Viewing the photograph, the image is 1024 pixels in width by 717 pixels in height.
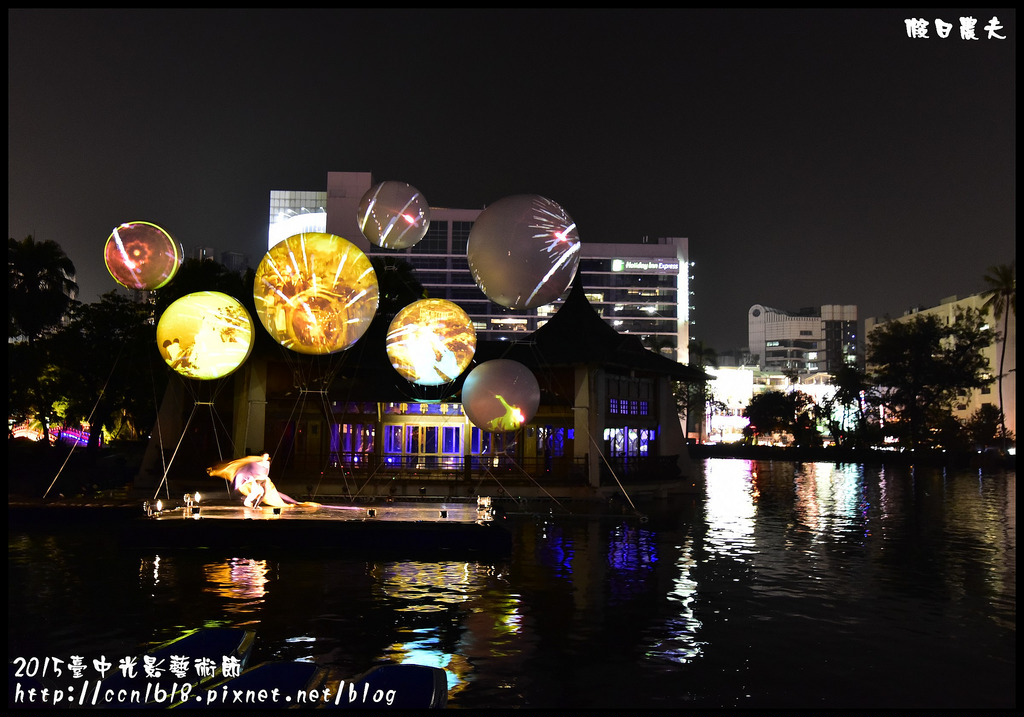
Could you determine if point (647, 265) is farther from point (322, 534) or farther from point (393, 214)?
point (322, 534)

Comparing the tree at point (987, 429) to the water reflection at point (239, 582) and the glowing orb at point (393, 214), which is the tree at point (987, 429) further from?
the water reflection at point (239, 582)

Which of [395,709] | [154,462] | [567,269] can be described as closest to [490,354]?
[154,462]

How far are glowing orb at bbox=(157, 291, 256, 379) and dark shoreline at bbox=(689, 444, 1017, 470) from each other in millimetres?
73777

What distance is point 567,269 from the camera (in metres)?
18.8

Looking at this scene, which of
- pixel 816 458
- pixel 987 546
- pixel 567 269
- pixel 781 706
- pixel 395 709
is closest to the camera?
pixel 395 709

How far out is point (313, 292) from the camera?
19344mm

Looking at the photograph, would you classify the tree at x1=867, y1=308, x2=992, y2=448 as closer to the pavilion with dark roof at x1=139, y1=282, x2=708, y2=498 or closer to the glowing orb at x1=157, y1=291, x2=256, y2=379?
the pavilion with dark roof at x1=139, y1=282, x2=708, y2=498

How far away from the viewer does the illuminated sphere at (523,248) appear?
18094 millimetres

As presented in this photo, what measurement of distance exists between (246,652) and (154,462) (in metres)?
30.2

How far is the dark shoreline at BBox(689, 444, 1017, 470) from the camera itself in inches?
3024

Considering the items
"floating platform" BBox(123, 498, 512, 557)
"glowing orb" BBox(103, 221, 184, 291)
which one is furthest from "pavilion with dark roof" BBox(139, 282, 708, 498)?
"floating platform" BBox(123, 498, 512, 557)

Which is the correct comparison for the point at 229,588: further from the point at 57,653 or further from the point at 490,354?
the point at 490,354

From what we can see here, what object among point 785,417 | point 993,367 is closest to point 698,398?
point 785,417

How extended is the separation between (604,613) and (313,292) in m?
9.72
